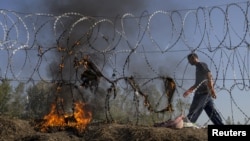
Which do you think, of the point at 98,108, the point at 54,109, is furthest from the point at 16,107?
the point at 54,109

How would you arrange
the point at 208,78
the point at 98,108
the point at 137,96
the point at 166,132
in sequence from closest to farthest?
the point at 166,132
the point at 137,96
the point at 208,78
the point at 98,108

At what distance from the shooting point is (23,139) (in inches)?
393

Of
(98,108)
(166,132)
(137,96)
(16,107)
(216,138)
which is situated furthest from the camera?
(16,107)

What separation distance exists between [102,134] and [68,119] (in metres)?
1.39

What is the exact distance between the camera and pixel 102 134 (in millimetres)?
9852

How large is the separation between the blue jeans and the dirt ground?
7.26ft

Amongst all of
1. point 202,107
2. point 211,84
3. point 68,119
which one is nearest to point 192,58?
point 211,84

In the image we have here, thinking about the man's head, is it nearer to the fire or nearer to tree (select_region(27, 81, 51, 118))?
the fire

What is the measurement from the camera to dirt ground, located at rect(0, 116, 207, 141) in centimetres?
954

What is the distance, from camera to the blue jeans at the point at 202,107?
1267 centimetres

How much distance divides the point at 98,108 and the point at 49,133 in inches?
530

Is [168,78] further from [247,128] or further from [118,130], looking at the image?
[247,128]

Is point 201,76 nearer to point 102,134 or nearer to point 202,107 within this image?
point 202,107

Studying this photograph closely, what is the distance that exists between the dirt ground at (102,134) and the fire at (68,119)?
0.60ft
